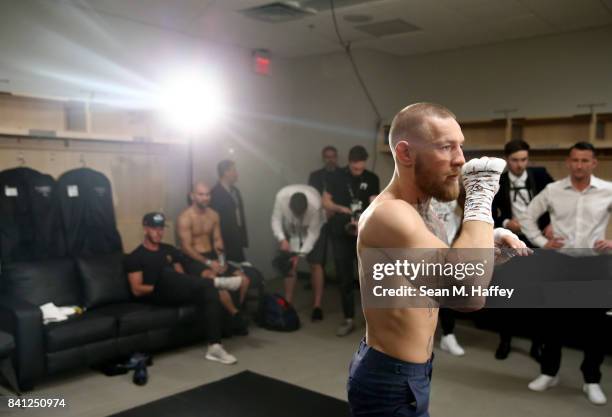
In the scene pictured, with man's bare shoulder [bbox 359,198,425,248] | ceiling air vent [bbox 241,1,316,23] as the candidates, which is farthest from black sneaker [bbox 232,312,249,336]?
man's bare shoulder [bbox 359,198,425,248]

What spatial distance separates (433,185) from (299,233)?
11.9 feet

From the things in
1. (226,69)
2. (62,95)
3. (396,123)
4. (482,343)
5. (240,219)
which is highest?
(226,69)

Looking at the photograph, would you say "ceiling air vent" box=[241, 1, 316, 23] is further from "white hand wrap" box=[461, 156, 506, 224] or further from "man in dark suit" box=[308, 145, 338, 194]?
"white hand wrap" box=[461, 156, 506, 224]

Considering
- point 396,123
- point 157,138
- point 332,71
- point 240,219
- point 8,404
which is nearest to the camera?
point 396,123

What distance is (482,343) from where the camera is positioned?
432cm

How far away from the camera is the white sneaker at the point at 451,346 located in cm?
404

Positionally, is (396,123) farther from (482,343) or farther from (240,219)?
(240,219)

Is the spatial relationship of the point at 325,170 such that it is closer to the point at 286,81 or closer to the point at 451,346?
the point at 286,81

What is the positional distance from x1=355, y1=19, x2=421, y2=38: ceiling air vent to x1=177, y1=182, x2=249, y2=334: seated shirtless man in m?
2.26

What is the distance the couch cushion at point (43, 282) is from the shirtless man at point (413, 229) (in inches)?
116

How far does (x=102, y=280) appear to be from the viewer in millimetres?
4000

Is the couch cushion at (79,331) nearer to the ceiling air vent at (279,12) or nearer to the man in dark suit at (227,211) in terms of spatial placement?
the man in dark suit at (227,211)

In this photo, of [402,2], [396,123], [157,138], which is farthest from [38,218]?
[396,123]

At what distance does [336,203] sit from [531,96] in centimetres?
252
